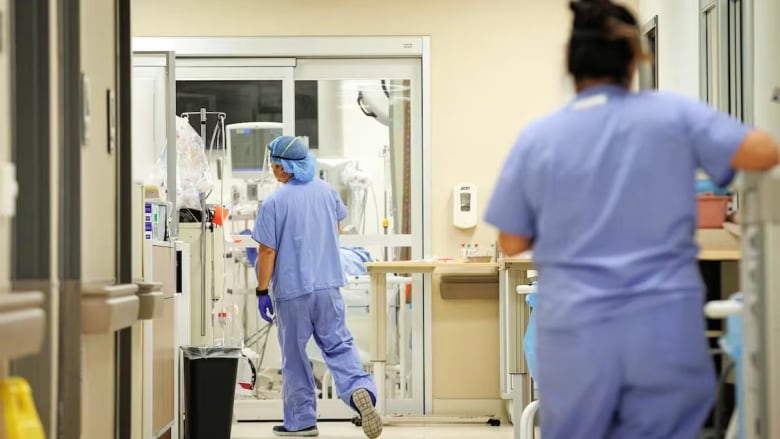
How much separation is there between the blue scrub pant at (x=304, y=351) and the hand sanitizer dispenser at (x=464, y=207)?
3.66 feet

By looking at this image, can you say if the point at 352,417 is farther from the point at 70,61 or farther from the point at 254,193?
the point at 70,61

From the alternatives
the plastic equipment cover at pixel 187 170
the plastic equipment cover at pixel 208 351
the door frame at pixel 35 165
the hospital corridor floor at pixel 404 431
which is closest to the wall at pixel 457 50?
the hospital corridor floor at pixel 404 431

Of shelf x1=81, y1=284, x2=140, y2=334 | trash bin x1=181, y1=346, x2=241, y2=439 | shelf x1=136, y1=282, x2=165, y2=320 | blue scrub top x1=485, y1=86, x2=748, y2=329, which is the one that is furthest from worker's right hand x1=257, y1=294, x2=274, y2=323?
blue scrub top x1=485, y1=86, x2=748, y2=329

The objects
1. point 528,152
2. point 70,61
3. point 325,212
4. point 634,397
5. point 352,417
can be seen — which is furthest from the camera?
point 352,417

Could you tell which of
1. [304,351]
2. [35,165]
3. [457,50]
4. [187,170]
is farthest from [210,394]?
[457,50]

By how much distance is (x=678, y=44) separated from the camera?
532 centimetres

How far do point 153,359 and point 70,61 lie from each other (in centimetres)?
160

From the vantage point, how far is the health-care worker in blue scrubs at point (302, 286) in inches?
208

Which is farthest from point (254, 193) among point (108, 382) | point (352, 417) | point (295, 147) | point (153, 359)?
point (108, 382)

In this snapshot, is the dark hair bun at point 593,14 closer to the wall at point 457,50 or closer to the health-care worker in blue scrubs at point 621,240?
the health-care worker in blue scrubs at point 621,240

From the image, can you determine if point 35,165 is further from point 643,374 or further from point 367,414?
point 367,414

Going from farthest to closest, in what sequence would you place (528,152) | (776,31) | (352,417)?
(352,417)
(776,31)
(528,152)

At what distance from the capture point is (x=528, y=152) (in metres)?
2.16

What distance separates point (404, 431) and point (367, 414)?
0.64m
